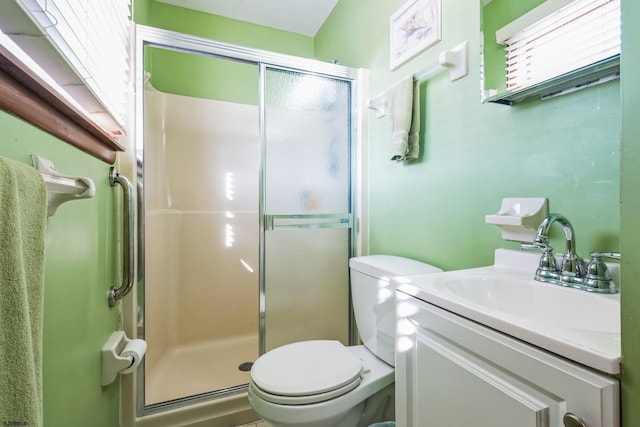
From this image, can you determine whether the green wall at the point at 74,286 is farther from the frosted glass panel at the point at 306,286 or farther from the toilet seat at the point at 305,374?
the frosted glass panel at the point at 306,286

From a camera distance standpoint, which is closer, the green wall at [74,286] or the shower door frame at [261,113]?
the green wall at [74,286]

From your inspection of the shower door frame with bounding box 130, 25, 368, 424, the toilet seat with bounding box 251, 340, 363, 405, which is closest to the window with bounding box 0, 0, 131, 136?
the shower door frame with bounding box 130, 25, 368, 424

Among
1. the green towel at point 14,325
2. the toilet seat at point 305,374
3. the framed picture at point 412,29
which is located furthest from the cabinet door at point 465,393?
the framed picture at point 412,29

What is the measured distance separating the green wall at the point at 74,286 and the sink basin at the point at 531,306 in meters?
0.87

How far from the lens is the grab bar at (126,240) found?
1.17 m

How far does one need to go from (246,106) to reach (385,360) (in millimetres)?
2031

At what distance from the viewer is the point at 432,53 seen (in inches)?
51.8

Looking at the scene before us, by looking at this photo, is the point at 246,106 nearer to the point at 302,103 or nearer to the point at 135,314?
the point at 302,103

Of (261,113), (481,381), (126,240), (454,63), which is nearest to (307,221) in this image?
(261,113)

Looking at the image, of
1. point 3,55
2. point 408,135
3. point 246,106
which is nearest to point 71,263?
point 3,55

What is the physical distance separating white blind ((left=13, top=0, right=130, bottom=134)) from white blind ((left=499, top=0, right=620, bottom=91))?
1183mm

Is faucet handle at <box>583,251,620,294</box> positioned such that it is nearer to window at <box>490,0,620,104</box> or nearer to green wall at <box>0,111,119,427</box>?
window at <box>490,0,620,104</box>

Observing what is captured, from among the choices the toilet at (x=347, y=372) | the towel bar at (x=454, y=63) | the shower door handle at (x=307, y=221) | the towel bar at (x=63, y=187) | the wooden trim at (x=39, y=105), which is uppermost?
the towel bar at (x=454, y=63)

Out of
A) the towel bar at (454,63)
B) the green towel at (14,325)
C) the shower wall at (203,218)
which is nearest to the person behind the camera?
the green towel at (14,325)
